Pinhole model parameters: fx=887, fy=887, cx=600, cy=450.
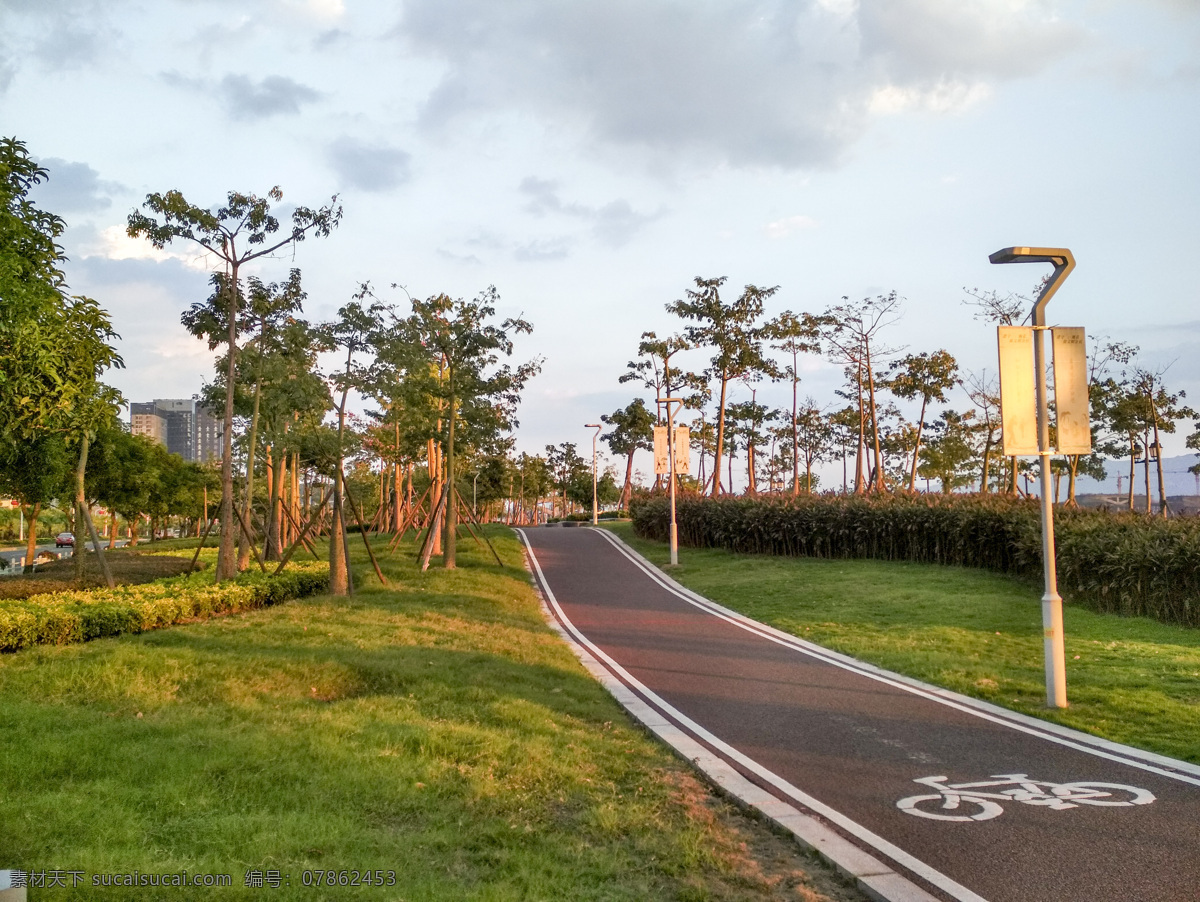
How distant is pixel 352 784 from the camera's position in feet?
18.3

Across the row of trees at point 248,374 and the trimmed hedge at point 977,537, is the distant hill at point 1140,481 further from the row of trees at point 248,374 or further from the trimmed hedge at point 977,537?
the row of trees at point 248,374

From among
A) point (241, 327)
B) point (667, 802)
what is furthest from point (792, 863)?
point (241, 327)

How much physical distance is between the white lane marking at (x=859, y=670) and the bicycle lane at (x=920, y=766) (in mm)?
34

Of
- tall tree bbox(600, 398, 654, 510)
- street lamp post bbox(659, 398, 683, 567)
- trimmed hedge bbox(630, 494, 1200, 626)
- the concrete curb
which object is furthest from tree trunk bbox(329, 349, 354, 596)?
tall tree bbox(600, 398, 654, 510)

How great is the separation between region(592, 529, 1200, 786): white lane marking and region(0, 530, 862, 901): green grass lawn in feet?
10.6

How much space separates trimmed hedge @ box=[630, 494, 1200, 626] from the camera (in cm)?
1391

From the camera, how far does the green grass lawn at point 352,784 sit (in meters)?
4.31

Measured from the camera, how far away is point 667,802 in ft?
19.2

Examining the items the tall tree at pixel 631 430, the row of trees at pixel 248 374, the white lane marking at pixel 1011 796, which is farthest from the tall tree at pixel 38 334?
the tall tree at pixel 631 430

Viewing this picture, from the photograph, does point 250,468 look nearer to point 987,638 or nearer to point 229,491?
point 229,491

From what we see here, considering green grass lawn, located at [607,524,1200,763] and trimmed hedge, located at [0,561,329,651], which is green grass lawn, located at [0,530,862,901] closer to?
trimmed hedge, located at [0,561,329,651]

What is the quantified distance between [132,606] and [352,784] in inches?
289

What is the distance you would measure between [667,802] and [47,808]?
360cm

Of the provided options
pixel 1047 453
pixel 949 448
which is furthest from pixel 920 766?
pixel 949 448
